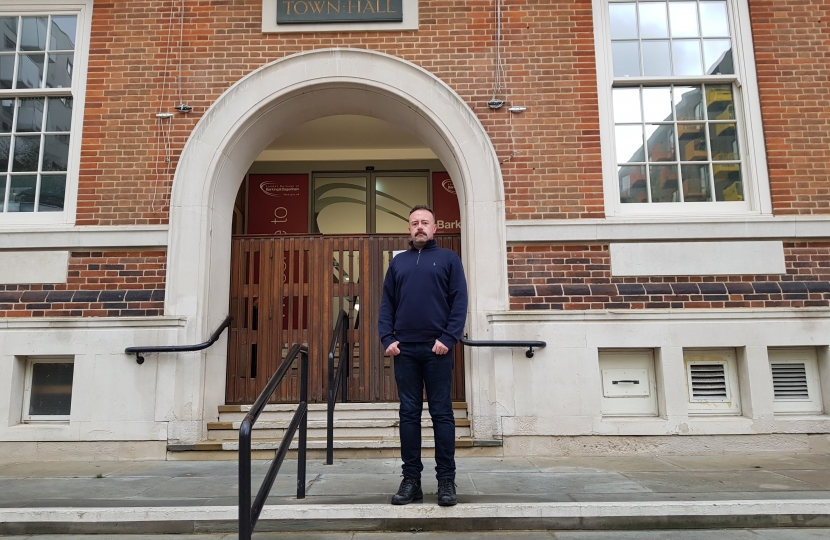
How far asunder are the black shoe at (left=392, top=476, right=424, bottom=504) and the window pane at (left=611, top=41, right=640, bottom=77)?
5.06m

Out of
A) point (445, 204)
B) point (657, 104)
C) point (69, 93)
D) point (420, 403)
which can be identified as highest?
point (69, 93)

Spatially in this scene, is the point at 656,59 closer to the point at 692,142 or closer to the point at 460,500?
the point at 692,142

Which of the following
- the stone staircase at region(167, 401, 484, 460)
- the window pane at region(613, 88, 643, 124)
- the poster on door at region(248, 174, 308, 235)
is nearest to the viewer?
the stone staircase at region(167, 401, 484, 460)

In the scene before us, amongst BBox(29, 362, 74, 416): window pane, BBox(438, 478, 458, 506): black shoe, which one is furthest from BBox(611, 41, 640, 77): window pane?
BBox(29, 362, 74, 416): window pane

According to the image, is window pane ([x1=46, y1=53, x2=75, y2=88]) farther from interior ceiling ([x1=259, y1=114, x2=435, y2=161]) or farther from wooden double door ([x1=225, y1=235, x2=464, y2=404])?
interior ceiling ([x1=259, y1=114, x2=435, y2=161])

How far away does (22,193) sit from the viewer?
658 cm

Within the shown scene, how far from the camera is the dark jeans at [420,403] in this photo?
3.77 metres

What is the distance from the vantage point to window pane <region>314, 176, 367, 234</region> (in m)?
10.2

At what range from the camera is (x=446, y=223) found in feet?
33.0

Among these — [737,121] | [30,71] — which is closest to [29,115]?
[30,71]

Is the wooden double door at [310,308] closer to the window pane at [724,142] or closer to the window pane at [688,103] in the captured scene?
the window pane at [688,103]

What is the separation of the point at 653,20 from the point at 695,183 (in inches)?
77.0

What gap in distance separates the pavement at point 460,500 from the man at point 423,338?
30 centimetres

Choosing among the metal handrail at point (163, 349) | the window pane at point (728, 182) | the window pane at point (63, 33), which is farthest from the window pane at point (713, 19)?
the window pane at point (63, 33)
